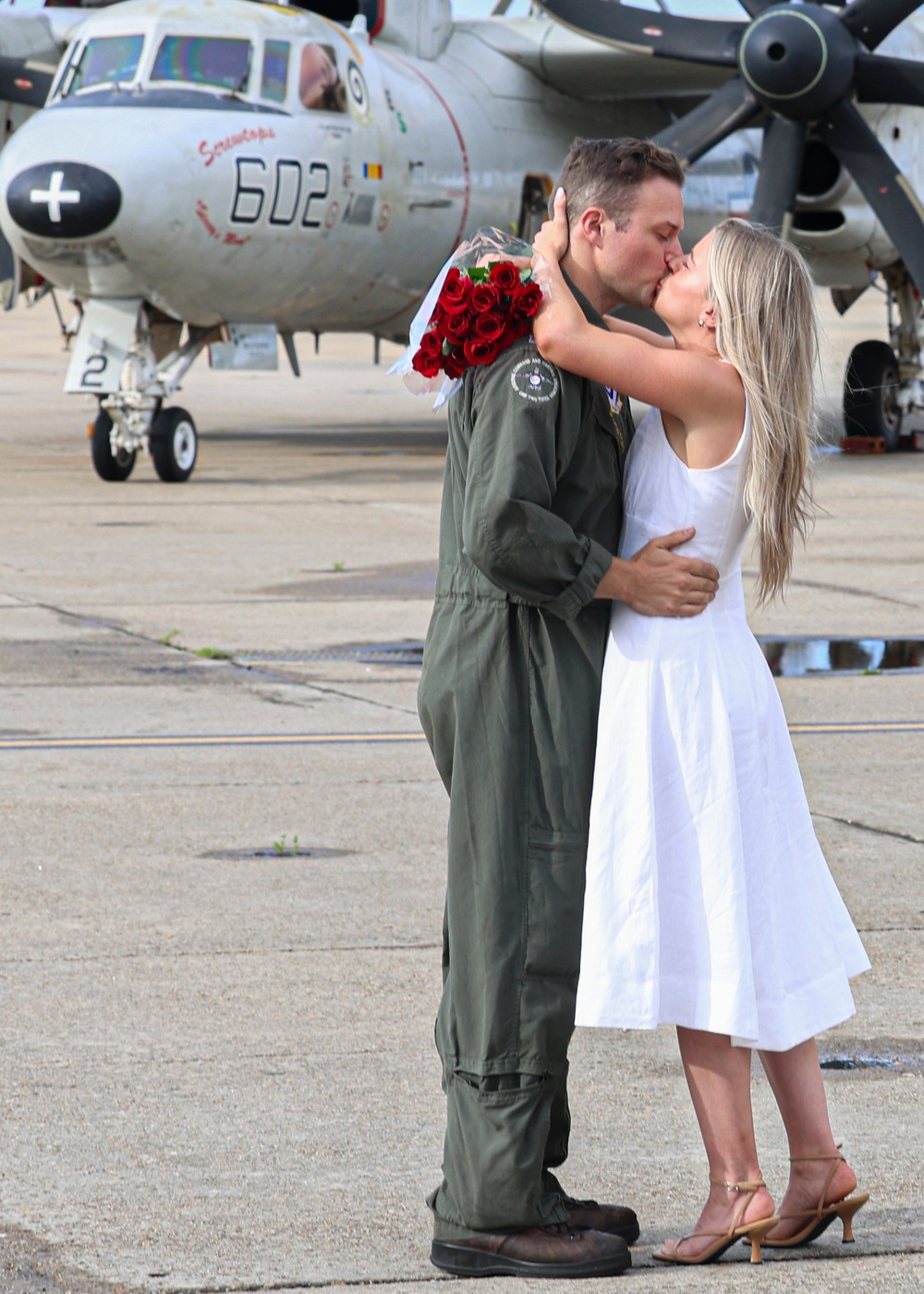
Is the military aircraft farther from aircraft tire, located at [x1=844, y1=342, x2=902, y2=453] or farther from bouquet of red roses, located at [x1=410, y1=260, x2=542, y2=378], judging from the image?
bouquet of red roses, located at [x1=410, y1=260, x2=542, y2=378]

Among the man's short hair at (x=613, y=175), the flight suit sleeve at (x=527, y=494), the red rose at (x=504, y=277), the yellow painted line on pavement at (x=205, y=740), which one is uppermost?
the man's short hair at (x=613, y=175)

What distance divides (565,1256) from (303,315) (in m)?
17.3

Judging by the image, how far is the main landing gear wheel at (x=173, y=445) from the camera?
1820 cm

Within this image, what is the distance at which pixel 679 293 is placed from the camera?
342 cm

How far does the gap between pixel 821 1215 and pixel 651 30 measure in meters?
18.4

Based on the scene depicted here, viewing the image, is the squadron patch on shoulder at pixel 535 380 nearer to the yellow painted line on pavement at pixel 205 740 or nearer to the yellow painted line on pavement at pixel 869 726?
the yellow painted line on pavement at pixel 205 740

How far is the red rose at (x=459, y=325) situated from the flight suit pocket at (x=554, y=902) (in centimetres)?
84

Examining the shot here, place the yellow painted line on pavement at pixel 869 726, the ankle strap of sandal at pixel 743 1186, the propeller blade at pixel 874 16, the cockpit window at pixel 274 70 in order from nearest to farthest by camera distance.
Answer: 1. the ankle strap of sandal at pixel 743 1186
2. the yellow painted line on pavement at pixel 869 726
3. the cockpit window at pixel 274 70
4. the propeller blade at pixel 874 16

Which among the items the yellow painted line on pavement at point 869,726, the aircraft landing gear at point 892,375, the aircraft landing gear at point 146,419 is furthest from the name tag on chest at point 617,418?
the aircraft landing gear at point 892,375

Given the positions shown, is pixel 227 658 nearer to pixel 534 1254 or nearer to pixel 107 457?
pixel 534 1254

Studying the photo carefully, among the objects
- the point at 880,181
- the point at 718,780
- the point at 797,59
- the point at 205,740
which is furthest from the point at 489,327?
the point at 880,181

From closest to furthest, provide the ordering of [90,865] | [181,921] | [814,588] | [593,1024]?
[593,1024] → [181,921] → [90,865] → [814,588]

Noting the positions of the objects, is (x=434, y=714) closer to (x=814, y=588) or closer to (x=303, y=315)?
(x=814, y=588)

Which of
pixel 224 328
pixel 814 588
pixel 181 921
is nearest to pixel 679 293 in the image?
pixel 181 921
